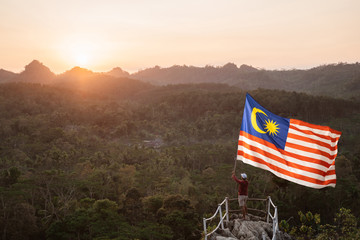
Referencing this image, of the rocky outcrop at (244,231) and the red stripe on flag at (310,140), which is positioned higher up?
the red stripe on flag at (310,140)

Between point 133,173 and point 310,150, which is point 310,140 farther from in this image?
point 133,173

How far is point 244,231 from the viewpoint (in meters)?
11.8

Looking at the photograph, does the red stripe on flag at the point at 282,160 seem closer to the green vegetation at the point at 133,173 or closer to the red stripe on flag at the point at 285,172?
the red stripe on flag at the point at 285,172

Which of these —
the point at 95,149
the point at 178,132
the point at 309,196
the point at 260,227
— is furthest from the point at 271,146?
the point at 178,132

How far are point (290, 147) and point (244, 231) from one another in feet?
12.0

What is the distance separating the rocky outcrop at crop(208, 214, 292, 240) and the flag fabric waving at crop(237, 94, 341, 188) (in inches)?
95.0

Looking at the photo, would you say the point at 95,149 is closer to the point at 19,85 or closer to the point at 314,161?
the point at 314,161

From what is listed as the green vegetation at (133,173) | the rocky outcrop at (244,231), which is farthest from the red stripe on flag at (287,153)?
the green vegetation at (133,173)

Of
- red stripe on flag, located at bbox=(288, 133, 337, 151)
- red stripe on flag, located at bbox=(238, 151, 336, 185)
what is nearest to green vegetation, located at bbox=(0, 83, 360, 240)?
red stripe on flag, located at bbox=(238, 151, 336, 185)

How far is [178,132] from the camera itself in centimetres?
9206

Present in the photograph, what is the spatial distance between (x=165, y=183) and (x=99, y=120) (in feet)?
225

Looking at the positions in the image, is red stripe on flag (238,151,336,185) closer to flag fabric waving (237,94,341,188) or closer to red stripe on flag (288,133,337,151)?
flag fabric waving (237,94,341,188)

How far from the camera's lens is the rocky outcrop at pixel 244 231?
37.4 feet

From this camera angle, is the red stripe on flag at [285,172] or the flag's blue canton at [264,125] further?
the flag's blue canton at [264,125]
